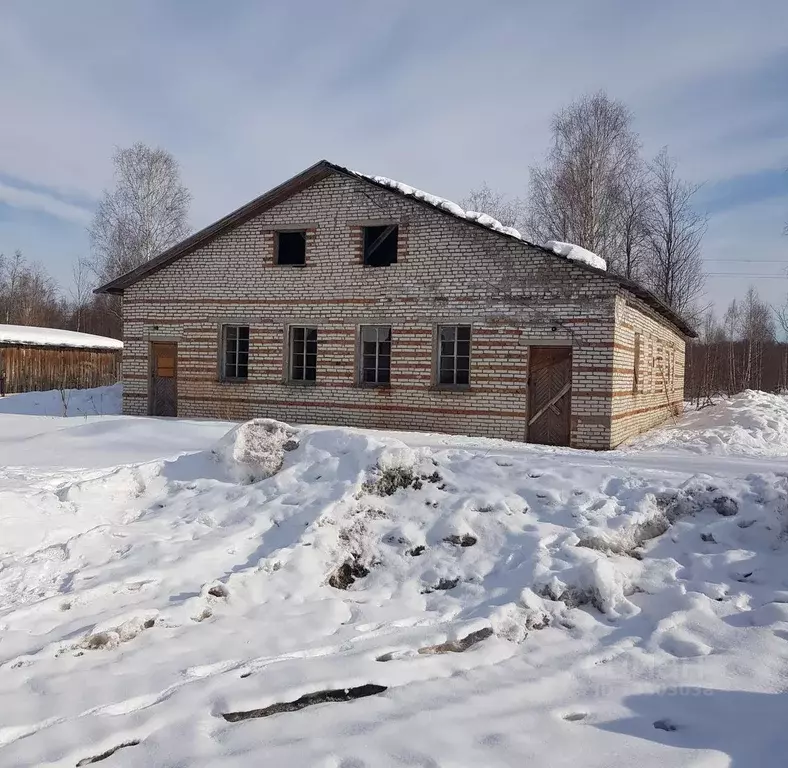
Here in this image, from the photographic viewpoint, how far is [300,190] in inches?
539

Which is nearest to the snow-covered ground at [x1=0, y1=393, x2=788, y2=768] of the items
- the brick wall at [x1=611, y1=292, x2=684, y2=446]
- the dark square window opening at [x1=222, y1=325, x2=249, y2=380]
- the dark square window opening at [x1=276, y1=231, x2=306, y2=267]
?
the brick wall at [x1=611, y1=292, x2=684, y2=446]

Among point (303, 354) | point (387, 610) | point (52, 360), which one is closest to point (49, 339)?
point (52, 360)

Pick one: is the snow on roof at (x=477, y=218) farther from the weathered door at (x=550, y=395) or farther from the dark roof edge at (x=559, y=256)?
the weathered door at (x=550, y=395)

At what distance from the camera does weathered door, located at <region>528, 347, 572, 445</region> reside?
37.9 feet

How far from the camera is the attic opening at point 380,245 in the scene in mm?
12945

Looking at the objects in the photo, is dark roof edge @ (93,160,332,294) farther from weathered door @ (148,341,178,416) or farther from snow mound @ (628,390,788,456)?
snow mound @ (628,390,788,456)

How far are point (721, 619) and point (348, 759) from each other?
10.0 feet

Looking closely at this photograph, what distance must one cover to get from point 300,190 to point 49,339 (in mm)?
16841

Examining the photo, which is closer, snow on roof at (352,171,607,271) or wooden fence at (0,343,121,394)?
snow on roof at (352,171,607,271)

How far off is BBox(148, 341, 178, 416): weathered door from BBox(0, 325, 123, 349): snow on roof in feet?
40.2

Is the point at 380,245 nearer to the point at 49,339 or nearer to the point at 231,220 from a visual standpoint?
the point at 231,220

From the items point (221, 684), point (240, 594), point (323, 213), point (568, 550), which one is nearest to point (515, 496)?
point (568, 550)

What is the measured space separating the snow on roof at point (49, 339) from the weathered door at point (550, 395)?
68.8ft

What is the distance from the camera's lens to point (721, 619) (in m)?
4.43
